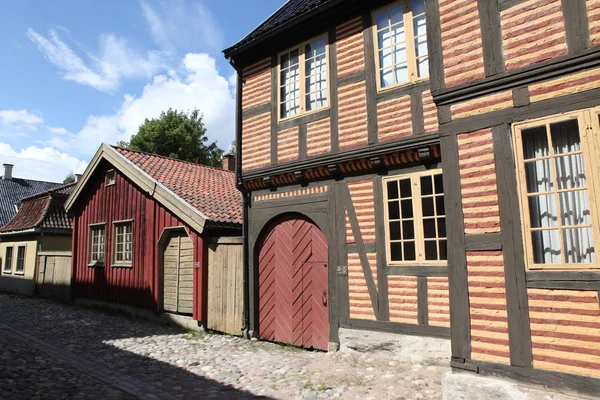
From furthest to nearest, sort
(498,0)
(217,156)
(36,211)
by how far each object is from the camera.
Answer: (217,156), (36,211), (498,0)

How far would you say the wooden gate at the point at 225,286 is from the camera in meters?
9.15

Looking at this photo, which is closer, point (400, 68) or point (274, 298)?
point (400, 68)

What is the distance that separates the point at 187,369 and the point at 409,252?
398 centimetres

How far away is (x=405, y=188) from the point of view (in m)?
6.81

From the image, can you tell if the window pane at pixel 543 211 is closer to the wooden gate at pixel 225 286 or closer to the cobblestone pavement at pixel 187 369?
the cobblestone pavement at pixel 187 369

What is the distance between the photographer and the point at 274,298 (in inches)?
336

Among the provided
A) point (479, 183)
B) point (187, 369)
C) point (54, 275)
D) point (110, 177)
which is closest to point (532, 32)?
point (479, 183)

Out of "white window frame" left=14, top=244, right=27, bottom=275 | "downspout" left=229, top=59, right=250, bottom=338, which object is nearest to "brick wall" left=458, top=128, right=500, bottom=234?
"downspout" left=229, top=59, right=250, bottom=338

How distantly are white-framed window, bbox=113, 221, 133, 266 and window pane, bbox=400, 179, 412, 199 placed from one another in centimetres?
880

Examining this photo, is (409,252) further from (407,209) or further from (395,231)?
(407,209)

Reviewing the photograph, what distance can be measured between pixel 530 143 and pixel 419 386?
3261 mm

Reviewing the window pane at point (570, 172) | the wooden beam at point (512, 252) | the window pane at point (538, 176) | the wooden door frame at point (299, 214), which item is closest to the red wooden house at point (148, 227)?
the wooden door frame at point (299, 214)

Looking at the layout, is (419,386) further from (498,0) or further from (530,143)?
(498,0)

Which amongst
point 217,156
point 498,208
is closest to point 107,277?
point 498,208
